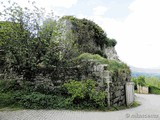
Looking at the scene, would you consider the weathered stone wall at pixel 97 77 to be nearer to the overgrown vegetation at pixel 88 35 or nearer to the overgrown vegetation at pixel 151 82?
the overgrown vegetation at pixel 88 35

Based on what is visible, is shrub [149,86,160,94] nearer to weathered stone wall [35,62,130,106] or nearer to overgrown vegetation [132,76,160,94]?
overgrown vegetation [132,76,160,94]

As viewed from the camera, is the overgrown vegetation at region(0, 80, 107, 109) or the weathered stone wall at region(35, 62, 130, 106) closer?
the overgrown vegetation at region(0, 80, 107, 109)

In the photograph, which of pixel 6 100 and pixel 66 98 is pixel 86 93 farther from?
pixel 6 100

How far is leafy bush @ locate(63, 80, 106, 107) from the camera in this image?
885 centimetres

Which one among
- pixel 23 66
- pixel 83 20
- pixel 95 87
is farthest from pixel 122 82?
pixel 83 20

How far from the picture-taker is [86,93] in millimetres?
8969

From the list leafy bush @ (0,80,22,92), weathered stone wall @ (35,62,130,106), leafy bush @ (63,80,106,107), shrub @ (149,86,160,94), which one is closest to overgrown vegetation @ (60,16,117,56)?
weathered stone wall @ (35,62,130,106)

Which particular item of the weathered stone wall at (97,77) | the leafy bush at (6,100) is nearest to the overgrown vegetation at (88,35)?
the weathered stone wall at (97,77)

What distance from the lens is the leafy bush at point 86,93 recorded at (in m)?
8.85

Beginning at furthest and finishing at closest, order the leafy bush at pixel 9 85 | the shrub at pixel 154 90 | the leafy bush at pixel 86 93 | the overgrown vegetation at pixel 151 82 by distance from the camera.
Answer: the overgrown vegetation at pixel 151 82
the shrub at pixel 154 90
the leafy bush at pixel 9 85
the leafy bush at pixel 86 93

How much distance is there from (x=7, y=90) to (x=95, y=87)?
15.4 feet

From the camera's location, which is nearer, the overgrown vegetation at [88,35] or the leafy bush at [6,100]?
the leafy bush at [6,100]

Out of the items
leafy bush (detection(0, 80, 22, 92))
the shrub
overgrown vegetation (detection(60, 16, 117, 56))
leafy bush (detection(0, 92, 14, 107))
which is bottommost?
the shrub

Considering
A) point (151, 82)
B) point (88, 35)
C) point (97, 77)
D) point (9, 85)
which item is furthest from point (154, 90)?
point (9, 85)
